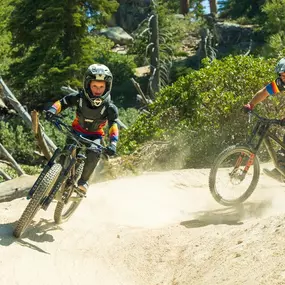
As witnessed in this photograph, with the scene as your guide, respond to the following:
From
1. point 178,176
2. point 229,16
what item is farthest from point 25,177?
point 229,16

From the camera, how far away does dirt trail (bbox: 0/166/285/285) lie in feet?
16.5

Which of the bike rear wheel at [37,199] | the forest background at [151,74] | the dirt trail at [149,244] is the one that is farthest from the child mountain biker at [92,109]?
the dirt trail at [149,244]

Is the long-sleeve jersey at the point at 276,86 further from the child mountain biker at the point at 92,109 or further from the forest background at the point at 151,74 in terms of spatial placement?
the forest background at the point at 151,74

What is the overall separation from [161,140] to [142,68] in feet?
91.7

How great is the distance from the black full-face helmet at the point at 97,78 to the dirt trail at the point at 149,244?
1.66 meters

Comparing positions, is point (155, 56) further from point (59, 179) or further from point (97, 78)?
point (59, 179)

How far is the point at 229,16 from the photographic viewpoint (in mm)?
42875

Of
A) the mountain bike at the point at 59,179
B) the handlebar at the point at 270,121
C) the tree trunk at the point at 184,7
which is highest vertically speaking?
the tree trunk at the point at 184,7

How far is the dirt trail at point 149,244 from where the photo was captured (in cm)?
504

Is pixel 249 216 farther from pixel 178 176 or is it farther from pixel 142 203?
pixel 178 176

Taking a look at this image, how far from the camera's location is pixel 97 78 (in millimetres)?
6492

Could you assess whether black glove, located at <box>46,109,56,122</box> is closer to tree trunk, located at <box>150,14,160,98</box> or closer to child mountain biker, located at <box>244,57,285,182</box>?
child mountain biker, located at <box>244,57,285,182</box>

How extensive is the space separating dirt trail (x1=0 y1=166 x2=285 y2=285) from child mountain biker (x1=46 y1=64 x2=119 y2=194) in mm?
835

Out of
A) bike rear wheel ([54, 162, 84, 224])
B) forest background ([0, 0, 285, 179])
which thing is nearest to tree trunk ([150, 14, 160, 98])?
forest background ([0, 0, 285, 179])
